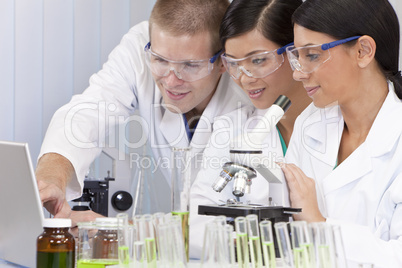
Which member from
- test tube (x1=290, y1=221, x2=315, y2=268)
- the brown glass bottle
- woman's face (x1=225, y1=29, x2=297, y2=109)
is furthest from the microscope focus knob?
test tube (x1=290, y1=221, x2=315, y2=268)

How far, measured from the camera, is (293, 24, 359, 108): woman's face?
6.00 ft

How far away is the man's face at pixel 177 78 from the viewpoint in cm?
216

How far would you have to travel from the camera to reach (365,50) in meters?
1.82

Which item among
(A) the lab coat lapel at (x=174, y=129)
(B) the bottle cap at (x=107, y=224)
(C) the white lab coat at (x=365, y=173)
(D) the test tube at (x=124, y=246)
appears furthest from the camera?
(A) the lab coat lapel at (x=174, y=129)

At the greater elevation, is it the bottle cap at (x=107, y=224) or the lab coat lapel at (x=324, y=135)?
the lab coat lapel at (x=324, y=135)

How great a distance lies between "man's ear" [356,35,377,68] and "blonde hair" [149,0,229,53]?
2.11 feet

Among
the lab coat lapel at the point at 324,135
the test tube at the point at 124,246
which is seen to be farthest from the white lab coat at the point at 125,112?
the test tube at the point at 124,246

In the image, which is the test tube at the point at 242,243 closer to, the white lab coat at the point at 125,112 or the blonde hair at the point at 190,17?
the white lab coat at the point at 125,112

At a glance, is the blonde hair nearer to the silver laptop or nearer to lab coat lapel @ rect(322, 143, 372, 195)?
lab coat lapel @ rect(322, 143, 372, 195)

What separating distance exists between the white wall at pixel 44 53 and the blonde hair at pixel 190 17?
1.06 m

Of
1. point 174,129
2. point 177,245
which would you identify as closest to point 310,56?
point 174,129

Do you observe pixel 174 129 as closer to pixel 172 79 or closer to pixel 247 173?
pixel 172 79

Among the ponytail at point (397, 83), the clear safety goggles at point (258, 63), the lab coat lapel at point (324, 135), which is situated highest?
the clear safety goggles at point (258, 63)

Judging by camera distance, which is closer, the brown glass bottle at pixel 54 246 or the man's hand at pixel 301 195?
the brown glass bottle at pixel 54 246
